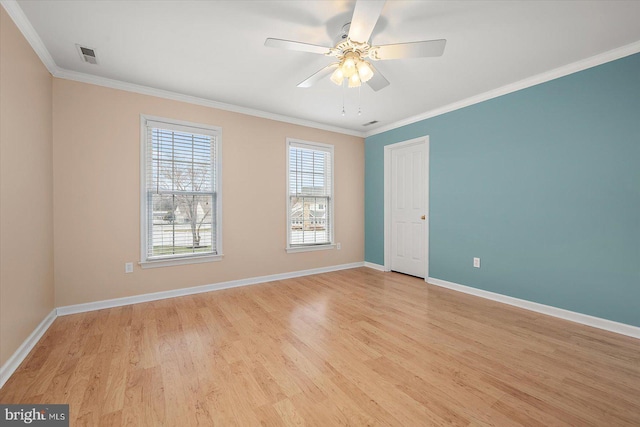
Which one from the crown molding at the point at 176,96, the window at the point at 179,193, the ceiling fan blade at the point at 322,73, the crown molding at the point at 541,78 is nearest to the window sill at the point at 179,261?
the window at the point at 179,193

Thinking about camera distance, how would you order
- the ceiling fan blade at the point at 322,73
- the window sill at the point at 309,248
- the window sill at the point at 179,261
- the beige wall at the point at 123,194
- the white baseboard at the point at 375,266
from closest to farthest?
the ceiling fan blade at the point at 322,73 < the beige wall at the point at 123,194 < the window sill at the point at 179,261 < the window sill at the point at 309,248 < the white baseboard at the point at 375,266

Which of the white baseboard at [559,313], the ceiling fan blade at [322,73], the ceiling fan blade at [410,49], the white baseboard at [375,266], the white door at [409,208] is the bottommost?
the white baseboard at [559,313]

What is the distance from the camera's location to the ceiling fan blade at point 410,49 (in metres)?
1.98

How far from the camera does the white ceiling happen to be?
2012mm

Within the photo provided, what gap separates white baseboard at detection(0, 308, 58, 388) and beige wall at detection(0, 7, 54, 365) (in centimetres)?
4

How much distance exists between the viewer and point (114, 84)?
313 centimetres

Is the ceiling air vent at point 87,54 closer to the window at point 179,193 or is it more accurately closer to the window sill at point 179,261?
the window at point 179,193

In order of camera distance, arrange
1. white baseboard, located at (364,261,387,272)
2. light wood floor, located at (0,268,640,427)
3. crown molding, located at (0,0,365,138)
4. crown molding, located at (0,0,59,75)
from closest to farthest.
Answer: light wood floor, located at (0,268,640,427)
crown molding, located at (0,0,59,75)
crown molding, located at (0,0,365,138)
white baseboard, located at (364,261,387,272)

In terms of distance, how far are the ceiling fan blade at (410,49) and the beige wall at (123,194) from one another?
8.05 feet

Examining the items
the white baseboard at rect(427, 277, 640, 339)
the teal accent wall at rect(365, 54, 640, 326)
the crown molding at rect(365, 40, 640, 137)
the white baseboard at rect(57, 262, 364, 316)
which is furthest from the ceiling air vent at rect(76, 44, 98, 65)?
the white baseboard at rect(427, 277, 640, 339)

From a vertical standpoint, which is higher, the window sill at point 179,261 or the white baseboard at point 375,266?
the window sill at point 179,261

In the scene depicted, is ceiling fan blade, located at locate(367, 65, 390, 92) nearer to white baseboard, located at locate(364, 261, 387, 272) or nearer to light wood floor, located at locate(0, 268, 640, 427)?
light wood floor, located at locate(0, 268, 640, 427)

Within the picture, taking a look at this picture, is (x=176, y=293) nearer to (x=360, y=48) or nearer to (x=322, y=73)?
(x=322, y=73)

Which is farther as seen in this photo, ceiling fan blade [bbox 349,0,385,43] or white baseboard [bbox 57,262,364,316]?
white baseboard [bbox 57,262,364,316]
